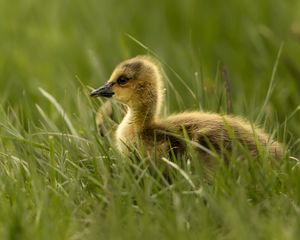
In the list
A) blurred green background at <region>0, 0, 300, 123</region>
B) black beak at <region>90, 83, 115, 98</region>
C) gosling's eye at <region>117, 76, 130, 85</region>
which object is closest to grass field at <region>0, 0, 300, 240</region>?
black beak at <region>90, 83, 115, 98</region>

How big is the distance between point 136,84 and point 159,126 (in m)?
0.48

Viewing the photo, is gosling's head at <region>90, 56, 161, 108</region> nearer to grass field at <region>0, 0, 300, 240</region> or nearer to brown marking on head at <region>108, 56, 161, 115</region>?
brown marking on head at <region>108, 56, 161, 115</region>

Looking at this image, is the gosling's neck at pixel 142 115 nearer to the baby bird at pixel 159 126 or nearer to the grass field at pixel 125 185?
the baby bird at pixel 159 126

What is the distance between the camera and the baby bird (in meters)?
4.77

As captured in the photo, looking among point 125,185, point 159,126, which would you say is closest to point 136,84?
point 159,126

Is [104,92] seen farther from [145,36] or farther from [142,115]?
[145,36]

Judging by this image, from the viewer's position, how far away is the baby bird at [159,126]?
4.77 m

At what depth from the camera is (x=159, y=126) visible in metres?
5.05

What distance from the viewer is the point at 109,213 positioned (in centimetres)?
411

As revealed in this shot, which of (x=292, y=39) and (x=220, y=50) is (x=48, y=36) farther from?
(x=292, y=39)

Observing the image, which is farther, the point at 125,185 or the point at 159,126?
the point at 159,126

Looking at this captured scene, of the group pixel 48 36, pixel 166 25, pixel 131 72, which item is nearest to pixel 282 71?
pixel 166 25

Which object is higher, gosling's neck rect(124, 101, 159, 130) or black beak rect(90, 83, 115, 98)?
black beak rect(90, 83, 115, 98)

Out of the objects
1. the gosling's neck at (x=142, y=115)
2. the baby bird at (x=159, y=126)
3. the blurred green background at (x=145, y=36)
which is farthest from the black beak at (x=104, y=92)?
the blurred green background at (x=145, y=36)
